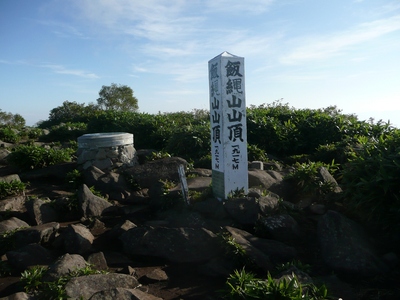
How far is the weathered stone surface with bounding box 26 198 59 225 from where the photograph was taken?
6484mm

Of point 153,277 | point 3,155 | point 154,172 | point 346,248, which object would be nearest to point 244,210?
point 346,248

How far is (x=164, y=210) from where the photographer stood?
267 inches

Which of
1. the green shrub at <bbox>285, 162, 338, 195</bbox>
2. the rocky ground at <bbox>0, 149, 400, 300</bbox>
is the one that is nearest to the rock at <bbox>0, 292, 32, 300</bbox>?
the rocky ground at <bbox>0, 149, 400, 300</bbox>

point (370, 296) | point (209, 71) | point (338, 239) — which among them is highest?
point (209, 71)

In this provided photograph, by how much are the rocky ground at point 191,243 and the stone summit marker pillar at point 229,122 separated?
0.35 meters

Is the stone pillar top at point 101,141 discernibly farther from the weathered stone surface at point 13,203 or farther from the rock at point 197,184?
the rock at point 197,184

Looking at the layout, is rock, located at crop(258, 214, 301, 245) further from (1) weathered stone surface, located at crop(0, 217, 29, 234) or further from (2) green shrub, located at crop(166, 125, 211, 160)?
(2) green shrub, located at crop(166, 125, 211, 160)

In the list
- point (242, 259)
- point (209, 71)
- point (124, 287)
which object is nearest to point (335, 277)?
point (242, 259)

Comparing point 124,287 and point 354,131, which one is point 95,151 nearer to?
point 124,287

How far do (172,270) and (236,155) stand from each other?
87.6 inches

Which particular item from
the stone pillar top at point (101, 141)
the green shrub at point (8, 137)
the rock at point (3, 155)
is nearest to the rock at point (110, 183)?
the stone pillar top at point (101, 141)

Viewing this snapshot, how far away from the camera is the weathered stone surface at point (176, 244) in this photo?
5.19m

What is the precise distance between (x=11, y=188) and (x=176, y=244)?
418cm

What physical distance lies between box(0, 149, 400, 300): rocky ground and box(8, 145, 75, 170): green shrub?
2.42 meters
